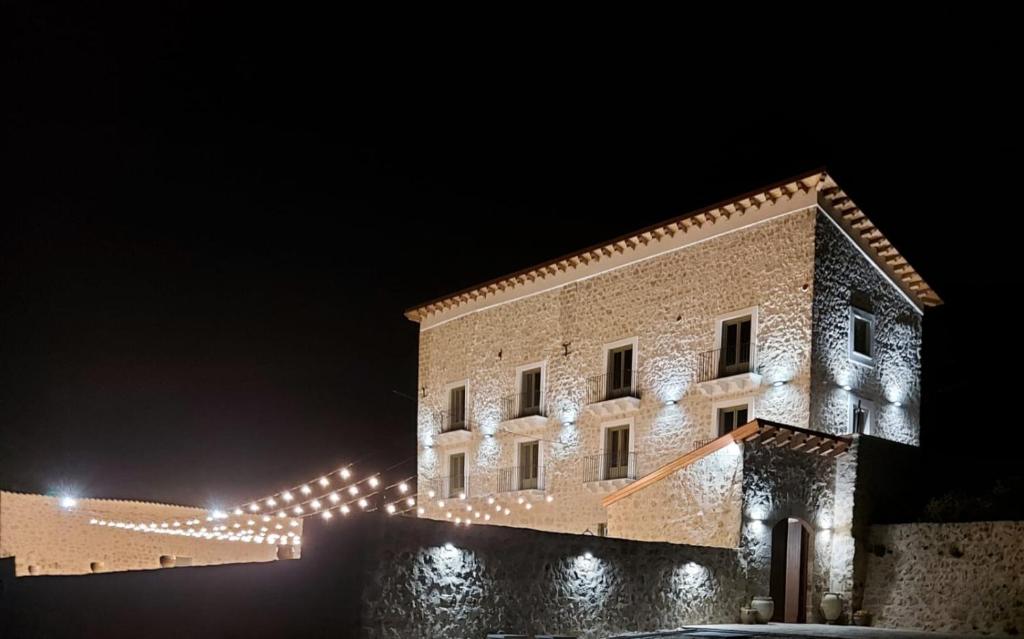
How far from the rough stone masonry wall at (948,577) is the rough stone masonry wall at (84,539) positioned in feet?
61.4

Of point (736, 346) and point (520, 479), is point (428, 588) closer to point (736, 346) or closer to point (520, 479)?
point (736, 346)

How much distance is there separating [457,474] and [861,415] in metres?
11.1

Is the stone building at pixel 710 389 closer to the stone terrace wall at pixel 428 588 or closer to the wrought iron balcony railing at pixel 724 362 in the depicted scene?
the wrought iron balcony railing at pixel 724 362

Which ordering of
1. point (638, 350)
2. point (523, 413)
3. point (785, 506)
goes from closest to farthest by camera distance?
point (785, 506) → point (638, 350) → point (523, 413)

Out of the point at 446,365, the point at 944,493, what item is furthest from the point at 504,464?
the point at 944,493

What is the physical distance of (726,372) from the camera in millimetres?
19375

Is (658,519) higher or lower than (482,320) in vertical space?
lower

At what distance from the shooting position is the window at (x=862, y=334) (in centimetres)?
1922

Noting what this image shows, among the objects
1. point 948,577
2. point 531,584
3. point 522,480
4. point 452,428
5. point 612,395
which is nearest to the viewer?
point 531,584

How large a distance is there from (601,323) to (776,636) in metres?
10.6

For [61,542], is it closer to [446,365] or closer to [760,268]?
[446,365]

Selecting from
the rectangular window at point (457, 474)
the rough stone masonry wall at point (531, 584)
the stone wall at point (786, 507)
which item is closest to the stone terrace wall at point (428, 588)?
the rough stone masonry wall at point (531, 584)

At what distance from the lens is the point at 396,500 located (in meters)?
27.9

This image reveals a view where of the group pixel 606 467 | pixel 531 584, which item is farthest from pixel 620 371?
pixel 531 584
